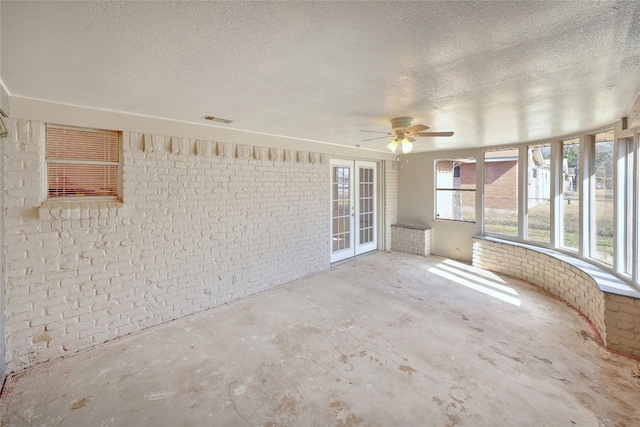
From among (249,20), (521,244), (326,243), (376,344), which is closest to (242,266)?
(326,243)

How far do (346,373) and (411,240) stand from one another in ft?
15.7

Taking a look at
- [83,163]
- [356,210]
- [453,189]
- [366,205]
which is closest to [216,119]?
[83,163]

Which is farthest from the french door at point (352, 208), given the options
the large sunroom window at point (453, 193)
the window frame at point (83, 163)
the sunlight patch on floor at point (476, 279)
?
the window frame at point (83, 163)

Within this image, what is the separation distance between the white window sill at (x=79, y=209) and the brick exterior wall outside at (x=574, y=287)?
5328 mm

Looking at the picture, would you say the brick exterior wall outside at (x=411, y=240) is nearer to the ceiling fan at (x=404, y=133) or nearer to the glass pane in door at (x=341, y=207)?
the glass pane in door at (x=341, y=207)

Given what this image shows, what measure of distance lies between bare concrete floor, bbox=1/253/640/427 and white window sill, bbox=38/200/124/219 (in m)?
1.40

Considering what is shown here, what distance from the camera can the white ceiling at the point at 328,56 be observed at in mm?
1362

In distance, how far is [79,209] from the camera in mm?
2889

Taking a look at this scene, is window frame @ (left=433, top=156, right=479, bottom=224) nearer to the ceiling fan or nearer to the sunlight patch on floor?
the sunlight patch on floor

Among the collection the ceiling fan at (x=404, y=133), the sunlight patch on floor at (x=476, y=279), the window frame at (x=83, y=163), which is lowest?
the sunlight patch on floor at (x=476, y=279)

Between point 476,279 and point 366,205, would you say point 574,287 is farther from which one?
point 366,205

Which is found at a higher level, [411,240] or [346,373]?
[411,240]

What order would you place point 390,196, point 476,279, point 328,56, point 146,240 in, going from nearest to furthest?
point 328,56 < point 146,240 < point 476,279 < point 390,196

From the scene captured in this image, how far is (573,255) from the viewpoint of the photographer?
445 cm
